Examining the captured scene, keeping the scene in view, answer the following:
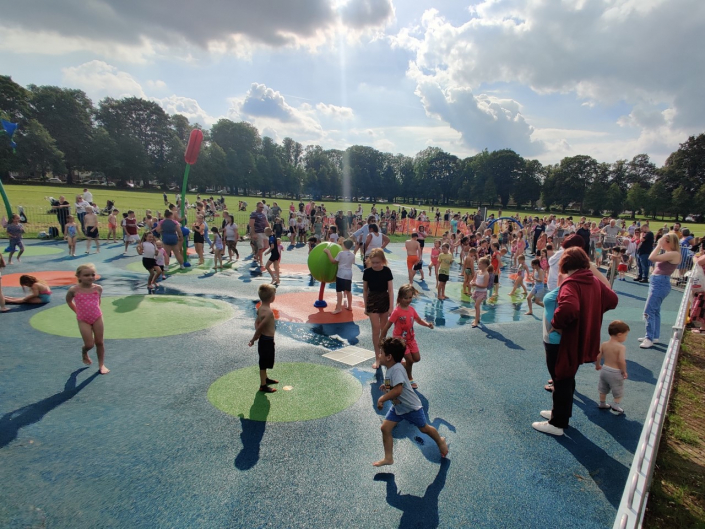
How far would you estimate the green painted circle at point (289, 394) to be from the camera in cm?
534

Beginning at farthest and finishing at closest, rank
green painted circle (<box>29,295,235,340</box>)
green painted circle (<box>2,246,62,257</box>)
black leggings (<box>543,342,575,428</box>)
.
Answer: green painted circle (<box>2,246,62,257</box>) < green painted circle (<box>29,295,235,340</box>) < black leggings (<box>543,342,575,428</box>)

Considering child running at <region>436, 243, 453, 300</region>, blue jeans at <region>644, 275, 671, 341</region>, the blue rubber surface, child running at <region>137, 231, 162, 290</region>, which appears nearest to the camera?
the blue rubber surface

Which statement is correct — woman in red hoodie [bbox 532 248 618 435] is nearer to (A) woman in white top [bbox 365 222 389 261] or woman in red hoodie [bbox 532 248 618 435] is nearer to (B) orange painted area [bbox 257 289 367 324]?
(B) orange painted area [bbox 257 289 367 324]

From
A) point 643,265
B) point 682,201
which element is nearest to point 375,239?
point 643,265

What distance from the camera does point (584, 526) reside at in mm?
3578

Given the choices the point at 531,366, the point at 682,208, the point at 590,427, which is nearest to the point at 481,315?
the point at 531,366

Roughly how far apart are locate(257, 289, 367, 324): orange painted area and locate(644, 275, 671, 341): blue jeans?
635 cm

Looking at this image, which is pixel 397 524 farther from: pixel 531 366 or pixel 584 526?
pixel 531 366

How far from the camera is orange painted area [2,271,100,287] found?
37.7 ft

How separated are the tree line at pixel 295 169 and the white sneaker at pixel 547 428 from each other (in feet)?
255

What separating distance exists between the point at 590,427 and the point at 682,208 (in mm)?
92854

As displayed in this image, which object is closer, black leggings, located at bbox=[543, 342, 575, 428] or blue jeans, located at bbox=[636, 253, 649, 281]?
black leggings, located at bbox=[543, 342, 575, 428]

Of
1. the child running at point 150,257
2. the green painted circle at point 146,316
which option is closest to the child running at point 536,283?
the green painted circle at point 146,316

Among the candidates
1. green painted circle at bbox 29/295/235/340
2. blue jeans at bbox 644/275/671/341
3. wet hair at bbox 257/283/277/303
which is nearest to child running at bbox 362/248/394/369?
wet hair at bbox 257/283/277/303
